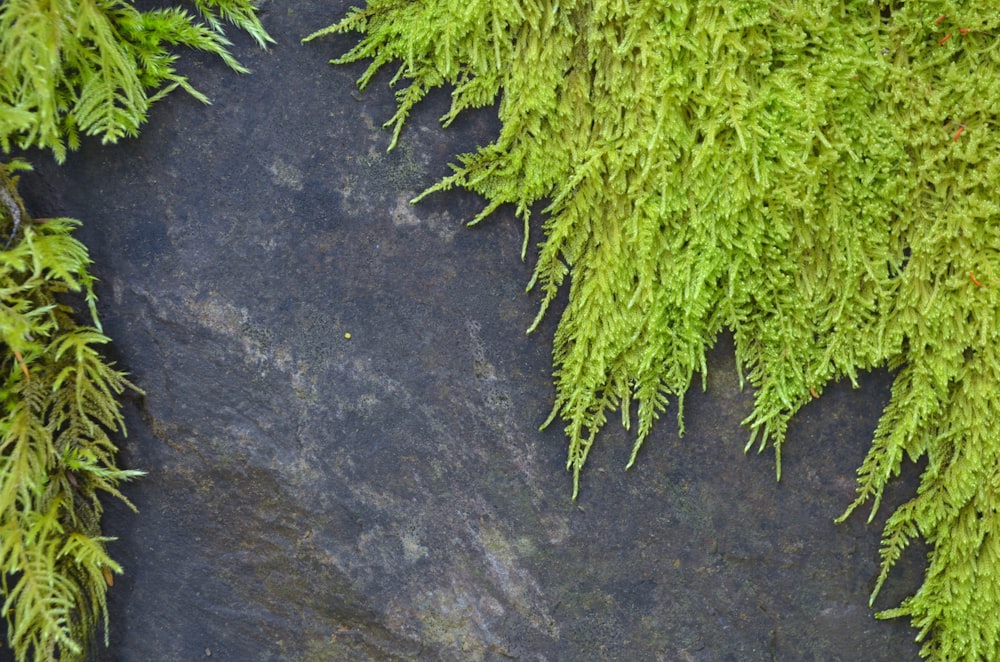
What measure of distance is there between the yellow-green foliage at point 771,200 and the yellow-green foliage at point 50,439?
839 millimetres

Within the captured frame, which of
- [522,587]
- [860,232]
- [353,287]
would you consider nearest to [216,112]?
[353,287]

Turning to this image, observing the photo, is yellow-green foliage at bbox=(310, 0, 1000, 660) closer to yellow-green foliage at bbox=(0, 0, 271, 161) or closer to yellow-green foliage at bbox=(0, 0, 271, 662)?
yellow-green foliage at bbox=(0, 0, 271, 161)

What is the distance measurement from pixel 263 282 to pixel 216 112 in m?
0.41

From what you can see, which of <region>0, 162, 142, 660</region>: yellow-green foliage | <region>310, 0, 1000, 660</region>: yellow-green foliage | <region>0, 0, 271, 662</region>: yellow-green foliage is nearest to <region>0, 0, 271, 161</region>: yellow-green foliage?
<region>0, 0, 271, 662</region>: yellow-green foliage

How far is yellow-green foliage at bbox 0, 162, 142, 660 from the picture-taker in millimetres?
1608

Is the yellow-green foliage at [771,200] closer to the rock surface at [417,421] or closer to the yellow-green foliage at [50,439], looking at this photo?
the rock surface at [417,421]

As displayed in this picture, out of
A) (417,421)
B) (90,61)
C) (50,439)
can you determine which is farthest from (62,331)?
(417,421)

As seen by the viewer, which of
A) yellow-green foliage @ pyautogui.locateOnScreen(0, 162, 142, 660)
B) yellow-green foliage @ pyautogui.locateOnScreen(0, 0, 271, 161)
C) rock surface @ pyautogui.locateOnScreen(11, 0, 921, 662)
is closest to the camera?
yellow-green foliage @ pyautogui.locateOnScreen(0, 0, 271, 161)

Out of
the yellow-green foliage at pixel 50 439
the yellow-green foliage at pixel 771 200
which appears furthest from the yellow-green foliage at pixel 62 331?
the yellow-green foliage at pixel 771 200

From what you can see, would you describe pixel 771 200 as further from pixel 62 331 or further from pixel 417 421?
pixel 62 331

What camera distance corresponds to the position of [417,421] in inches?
69.1

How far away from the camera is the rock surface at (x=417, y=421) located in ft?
5.66

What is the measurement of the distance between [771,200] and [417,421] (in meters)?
0.96

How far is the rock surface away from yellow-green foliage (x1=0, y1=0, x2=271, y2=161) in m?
0.09
